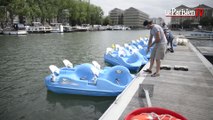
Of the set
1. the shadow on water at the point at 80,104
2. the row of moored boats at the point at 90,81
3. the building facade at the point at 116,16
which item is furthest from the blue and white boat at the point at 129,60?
the building facade at the point at 116,16

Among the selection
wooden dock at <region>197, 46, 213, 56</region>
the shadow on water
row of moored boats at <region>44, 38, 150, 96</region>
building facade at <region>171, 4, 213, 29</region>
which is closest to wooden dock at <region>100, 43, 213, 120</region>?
row of moored boats at <region>44, 38, 150, 96</region>

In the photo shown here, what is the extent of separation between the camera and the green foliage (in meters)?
55.9

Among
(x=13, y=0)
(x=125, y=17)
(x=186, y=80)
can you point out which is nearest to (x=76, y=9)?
(x=13, y=0)

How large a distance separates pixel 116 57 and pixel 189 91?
25.2 ft

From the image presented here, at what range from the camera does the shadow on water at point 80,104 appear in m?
6.99

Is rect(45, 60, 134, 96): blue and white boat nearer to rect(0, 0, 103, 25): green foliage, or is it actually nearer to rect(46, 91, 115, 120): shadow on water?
rect(46, 91, 115, 120): shadow on water

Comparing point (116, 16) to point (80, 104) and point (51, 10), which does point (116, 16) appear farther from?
point (80, 104)

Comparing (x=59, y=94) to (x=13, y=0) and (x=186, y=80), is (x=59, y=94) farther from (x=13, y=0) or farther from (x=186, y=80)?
(x=13, y=0)

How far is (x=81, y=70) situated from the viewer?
854 cm

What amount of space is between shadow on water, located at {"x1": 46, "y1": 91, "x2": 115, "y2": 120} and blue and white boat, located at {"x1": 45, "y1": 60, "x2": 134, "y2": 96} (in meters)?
0.22

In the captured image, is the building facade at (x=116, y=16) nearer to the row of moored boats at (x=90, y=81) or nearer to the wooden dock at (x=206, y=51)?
the wooden dock at (x=206, y=51)

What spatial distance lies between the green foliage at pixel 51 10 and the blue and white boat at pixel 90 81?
53.2 m

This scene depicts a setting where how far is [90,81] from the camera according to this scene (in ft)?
26.1

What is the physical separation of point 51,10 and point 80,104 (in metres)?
67.5
